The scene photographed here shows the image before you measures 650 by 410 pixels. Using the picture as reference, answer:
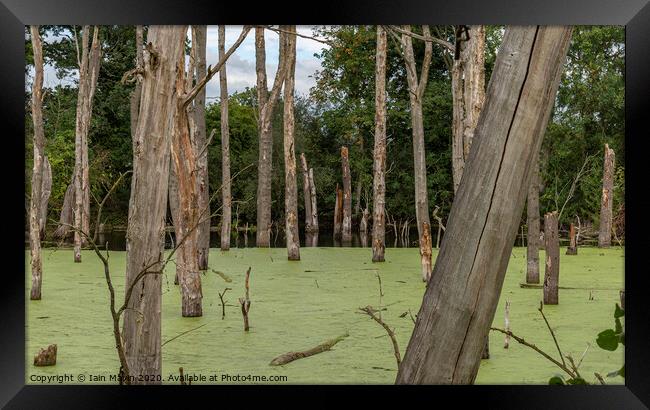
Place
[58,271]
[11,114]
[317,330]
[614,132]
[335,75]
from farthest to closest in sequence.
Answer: [335,75], [614,132], [58,271], [317,330], [11,114]

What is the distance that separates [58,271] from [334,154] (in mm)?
13054

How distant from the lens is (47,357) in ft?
21.0

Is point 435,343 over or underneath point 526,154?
underneath

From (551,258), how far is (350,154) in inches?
644

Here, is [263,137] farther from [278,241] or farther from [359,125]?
[359,125]

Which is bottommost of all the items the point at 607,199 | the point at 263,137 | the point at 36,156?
the point at 607,199

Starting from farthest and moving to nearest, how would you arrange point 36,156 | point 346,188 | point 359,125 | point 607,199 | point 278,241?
1. point 359,125
2. point 278,241
3. point 346,188
4. point 607,199
5. point 36,156

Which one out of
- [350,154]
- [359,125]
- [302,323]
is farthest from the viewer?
[350,154]

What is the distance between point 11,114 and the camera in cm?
309

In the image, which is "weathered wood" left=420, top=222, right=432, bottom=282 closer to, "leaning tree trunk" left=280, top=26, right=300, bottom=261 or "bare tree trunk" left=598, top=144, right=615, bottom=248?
"leaning tree trunk" left=280, top=26, right=300, bottom=261

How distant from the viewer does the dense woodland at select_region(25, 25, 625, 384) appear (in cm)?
290

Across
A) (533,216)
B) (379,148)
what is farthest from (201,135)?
(533,216)

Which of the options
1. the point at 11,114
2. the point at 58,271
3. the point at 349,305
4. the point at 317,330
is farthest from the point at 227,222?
the point at 11,114
